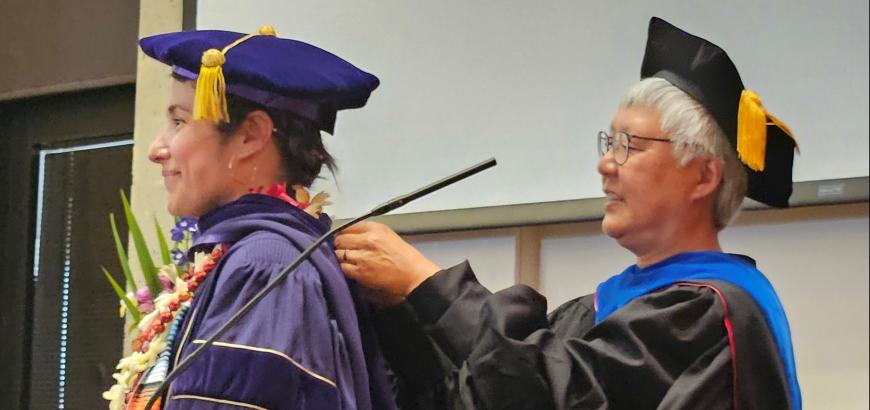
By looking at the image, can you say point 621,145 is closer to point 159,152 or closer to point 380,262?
point 380,262

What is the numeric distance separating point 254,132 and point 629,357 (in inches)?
23.4

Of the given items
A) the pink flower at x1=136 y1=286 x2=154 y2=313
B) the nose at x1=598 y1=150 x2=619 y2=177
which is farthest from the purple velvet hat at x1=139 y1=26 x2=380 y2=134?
the pink flower at x1=136 y1=286 x2=154 y2=313

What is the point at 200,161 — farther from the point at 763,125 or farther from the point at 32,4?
the point at 32,4

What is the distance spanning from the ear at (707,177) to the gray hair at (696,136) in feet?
0.04

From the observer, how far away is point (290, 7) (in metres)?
3.10

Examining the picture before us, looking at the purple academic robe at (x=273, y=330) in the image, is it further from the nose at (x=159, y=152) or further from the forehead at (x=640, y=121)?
the forehead at (x=640, y=121)

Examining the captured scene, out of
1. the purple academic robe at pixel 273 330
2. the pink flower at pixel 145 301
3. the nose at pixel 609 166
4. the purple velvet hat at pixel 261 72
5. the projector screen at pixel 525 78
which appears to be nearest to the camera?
the purple academic robe at pixel 273 330

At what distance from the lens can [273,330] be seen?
142cm

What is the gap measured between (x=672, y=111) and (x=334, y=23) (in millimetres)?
1448

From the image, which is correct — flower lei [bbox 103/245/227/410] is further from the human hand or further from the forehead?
the forehead

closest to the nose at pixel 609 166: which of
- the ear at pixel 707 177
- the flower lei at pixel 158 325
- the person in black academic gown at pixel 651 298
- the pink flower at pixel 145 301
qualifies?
the person in black academic gown at pixel 651 298

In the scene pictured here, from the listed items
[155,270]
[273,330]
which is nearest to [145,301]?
[155,270]

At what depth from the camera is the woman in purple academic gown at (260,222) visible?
4.58 feet

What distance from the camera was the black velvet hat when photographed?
172 centimetres
